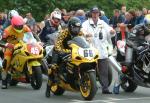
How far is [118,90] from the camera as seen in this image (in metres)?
14.2

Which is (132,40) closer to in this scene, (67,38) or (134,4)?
(67,38)

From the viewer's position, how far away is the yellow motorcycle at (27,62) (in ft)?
48.2

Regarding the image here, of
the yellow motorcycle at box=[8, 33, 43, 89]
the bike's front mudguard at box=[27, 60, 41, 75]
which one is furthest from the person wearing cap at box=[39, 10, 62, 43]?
the bike's front mudguard at box=[27, 60, 41, 75]

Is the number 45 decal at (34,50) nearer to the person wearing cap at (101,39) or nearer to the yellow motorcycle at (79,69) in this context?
the person wearing cap at (101,39)

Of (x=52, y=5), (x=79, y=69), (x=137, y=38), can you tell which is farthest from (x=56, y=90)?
(x=52, y=5)

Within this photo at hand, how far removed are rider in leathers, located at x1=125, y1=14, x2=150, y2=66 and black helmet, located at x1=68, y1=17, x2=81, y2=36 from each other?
1452 mm

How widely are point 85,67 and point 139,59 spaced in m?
1.68

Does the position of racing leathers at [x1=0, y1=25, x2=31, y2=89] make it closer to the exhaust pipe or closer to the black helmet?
the exhaust pipe

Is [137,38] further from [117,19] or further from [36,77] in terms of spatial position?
[117,19]

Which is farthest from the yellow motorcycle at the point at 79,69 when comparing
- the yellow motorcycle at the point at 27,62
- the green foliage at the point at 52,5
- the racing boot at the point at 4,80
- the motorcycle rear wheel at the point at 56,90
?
the green foliage at the point at 52,5

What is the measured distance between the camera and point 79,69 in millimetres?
12656

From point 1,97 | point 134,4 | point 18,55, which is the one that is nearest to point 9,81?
point 18,55

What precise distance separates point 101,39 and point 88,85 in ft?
6.85

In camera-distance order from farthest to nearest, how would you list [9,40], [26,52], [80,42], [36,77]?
[9,40] → [26,52] → [36,77] → [80,42]
